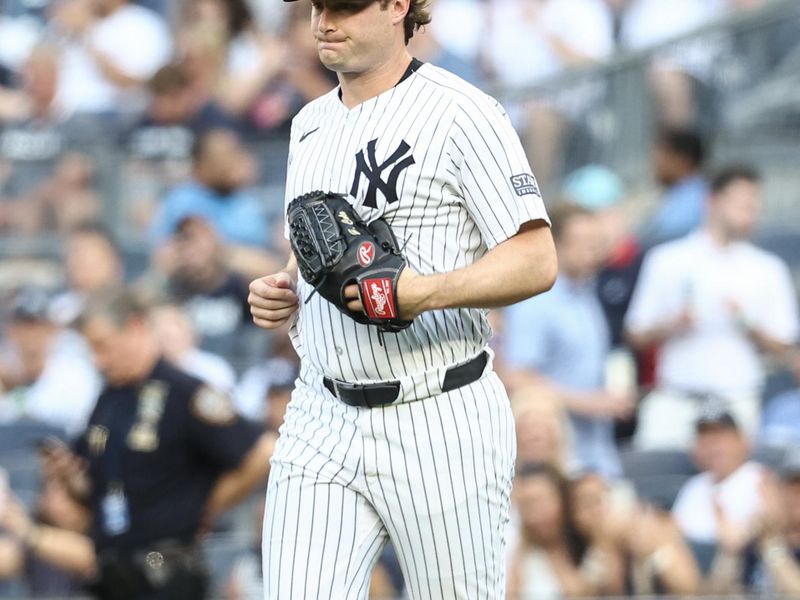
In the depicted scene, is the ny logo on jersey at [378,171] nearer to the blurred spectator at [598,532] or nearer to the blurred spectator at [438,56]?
the blurred spectator at [598,532]

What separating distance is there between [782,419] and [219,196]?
335cm

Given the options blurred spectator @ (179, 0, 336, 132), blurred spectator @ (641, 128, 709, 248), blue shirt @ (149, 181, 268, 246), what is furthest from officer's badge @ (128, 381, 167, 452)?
blurred spectator @ (179, 0, 336, 132)

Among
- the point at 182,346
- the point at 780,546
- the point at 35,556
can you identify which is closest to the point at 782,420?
the point at 780,546

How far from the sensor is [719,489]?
7.14 m

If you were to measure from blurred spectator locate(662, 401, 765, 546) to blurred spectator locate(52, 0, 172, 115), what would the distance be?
4827 mm

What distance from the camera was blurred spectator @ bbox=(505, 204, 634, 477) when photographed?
771cm

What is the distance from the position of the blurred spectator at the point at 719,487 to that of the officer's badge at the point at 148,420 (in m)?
2.40

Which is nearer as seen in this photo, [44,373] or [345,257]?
[345,257]

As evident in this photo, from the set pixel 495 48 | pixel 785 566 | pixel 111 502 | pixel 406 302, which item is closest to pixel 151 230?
pixel 495 48

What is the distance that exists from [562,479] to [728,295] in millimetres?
1595

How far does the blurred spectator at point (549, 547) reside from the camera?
6.88 m

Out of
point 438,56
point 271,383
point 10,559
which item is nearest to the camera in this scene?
point 10,559

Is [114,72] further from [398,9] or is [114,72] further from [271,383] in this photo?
[398,9]

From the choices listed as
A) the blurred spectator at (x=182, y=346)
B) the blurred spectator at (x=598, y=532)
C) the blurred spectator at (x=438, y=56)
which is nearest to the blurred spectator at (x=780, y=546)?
the blurred spectator at (x=598, y=532)
